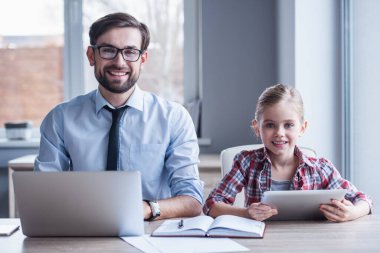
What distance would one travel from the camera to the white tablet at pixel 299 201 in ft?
5.18

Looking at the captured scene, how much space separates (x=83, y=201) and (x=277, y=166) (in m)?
0.79

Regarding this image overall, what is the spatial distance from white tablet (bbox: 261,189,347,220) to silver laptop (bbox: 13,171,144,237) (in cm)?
38

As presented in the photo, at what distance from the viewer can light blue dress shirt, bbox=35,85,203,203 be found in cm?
205

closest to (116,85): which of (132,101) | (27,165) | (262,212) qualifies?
(132,101)

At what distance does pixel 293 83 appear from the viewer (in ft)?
9.61

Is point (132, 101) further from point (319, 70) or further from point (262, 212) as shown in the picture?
point (319, 70)

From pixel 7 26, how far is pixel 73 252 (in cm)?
288

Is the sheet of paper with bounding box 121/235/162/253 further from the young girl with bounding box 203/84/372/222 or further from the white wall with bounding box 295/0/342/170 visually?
the white wall with bounding box 295/0/342/170

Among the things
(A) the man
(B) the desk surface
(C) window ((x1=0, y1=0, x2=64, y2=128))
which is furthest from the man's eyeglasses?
(C) window ((x1=0, y1=0, x2=64, y2=128))

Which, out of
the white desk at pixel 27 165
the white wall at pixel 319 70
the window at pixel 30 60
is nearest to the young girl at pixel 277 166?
the white wall at pixel 319 70

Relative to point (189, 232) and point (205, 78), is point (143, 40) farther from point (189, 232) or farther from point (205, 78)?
point (205, 78)

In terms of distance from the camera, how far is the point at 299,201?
5.26ft

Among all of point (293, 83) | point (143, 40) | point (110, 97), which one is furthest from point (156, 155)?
point (293, 83)

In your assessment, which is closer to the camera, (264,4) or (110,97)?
(110,97)
